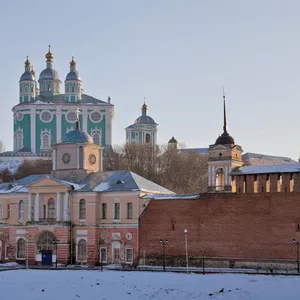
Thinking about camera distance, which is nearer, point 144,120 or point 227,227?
point 227,227

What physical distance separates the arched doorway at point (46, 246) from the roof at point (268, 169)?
13.8m

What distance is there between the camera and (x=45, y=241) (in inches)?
2179

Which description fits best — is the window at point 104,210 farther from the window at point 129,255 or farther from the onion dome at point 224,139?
the onion dome at point 224,139

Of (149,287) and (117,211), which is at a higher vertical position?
(117,211)

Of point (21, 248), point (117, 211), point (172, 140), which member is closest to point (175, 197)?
point (117, 211)

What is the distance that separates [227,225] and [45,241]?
1372 cm

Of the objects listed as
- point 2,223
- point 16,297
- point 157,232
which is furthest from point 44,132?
point 16,297

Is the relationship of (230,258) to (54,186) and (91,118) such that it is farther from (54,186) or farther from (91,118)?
(91,118)

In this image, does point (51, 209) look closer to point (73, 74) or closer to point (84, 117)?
point (84, 117)

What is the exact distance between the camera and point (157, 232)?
52000 mm

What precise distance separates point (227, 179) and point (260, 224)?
495 cm

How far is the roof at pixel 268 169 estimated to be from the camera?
158 feet

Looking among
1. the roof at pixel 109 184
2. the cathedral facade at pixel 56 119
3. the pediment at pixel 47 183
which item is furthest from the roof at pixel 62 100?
the pediment at pixel 47 183

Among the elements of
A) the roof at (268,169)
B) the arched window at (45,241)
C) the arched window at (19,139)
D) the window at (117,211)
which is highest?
the arched window at (19,139)
